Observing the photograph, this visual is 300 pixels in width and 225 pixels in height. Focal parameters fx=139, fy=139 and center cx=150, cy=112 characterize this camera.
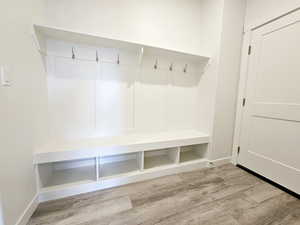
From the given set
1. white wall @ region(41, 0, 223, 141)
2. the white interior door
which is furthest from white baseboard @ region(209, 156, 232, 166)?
white wall @ region(41, 0, 223, 141)

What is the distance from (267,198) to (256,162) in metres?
0.55

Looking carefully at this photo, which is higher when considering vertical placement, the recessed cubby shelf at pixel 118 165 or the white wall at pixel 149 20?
the white wall at pixel 149 20

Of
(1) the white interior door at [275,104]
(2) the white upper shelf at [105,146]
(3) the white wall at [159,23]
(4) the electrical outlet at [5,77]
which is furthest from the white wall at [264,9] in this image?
(4) the electrical outlet at [5,77]

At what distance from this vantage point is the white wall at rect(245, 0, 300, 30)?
5.25ft

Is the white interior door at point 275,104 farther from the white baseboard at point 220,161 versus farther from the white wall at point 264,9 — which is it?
the white baseboard at point 220,161

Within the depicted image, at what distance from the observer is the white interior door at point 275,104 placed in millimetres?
1574

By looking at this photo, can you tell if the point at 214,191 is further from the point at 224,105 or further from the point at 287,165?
the point at 224,105

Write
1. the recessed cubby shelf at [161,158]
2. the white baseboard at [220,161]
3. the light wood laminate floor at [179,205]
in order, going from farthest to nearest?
the white baseboard at [220,161], the recessed cubby shelf at [161,158], the light wood laminate floor at [179,205]

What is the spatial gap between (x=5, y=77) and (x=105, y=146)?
101cm

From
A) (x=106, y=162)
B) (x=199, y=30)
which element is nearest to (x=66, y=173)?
(x=106, y=162)

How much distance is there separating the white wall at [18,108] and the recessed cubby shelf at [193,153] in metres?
1.84

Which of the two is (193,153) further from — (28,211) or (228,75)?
(28,211)

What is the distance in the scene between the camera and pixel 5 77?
3.11 feet

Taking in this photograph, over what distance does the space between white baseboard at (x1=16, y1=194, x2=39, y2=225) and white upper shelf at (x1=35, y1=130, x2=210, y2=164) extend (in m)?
0.35
